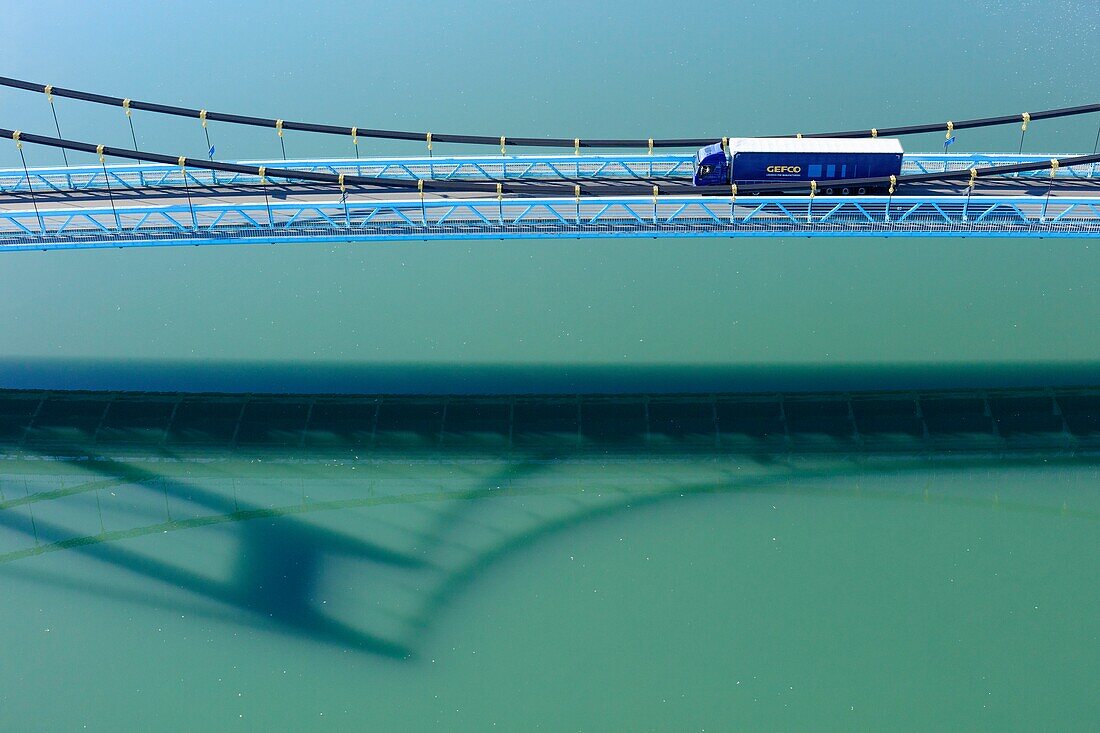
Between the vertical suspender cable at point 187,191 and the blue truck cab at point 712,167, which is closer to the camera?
the vertical suspender cable at point 187,191

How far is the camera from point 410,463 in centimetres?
4966

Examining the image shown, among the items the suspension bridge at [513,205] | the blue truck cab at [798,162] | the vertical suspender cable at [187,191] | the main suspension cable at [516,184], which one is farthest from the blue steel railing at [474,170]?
the blue truck cab at [798,162]

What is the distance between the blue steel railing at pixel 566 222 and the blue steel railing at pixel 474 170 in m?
4.66

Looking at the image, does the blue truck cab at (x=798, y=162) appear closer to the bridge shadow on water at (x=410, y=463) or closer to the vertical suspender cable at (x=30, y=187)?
the bridge shadow on water at (x=410, y=463)

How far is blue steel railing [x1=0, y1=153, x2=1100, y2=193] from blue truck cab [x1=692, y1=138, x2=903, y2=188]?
2.11m

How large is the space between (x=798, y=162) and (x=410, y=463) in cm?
1948

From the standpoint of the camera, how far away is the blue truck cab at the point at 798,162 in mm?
50062

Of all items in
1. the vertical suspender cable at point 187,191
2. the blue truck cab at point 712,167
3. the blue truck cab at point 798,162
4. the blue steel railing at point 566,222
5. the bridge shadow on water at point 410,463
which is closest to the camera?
the bridge shadow on water at point 410,463

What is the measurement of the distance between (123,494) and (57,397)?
652 centimetres

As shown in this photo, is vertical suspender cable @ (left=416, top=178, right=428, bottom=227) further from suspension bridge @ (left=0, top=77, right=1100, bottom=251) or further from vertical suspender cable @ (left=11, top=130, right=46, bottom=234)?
vertical suspender cable @ (left=11, top=130, right=46, bottom=234)

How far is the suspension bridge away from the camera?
153ft

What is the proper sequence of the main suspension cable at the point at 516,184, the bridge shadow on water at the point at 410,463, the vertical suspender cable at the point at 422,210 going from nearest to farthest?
the bridge shadow on water at the point at 410,463
the vertical suspender cable at the point at 422,210
the main suspension cable at the point at 516,184

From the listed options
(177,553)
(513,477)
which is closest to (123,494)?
(177,553)

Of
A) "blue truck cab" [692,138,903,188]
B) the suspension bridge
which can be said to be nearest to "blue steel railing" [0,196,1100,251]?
the suspension bridge
